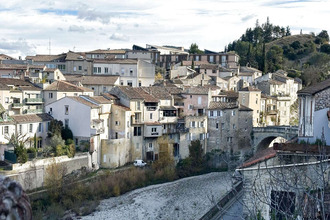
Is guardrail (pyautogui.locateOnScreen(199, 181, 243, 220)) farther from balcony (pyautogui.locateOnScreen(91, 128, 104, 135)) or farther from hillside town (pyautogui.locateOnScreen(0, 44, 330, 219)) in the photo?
balcony (pyautogui.locateOnScreen(91, 128, 104, 135))

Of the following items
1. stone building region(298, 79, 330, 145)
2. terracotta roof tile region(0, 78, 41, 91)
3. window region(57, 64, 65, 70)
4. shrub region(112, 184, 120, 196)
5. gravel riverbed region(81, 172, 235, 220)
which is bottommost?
gravel riverbed region(81, 172, 235, 220)

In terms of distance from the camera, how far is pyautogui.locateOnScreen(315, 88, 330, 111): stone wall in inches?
738

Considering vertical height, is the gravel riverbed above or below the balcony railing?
below

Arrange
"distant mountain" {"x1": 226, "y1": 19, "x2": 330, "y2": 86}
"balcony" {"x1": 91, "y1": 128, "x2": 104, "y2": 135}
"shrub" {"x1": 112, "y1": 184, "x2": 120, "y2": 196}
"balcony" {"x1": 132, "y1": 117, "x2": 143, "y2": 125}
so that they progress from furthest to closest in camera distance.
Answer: "distant mountain" {"x1": 226, "y1": 19, "x2": 330, "y2": 86}
"balcony" {"x1": 132, "y1": 117, "x2": 143, "y2": 125}
"balcony" {"x1": 91, "y1": 128, "x2": 104, "y2": 135}
"shrub" {"x1": 112, "y1": 184, "x2": 120, "y2": 196}

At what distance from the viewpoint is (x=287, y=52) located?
3669 inches

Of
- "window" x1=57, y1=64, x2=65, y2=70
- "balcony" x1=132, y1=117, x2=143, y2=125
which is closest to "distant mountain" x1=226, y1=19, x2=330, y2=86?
"window" x1=57, y1=64, x2=65, y2=70

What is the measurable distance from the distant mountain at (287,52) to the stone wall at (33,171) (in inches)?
1847

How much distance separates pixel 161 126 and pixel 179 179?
18.7 feet

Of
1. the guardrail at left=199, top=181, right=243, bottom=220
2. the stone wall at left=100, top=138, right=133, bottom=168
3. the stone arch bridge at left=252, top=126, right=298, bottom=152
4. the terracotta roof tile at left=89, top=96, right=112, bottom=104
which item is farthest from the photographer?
the stone arch bridge at left=252, top=126, right=298, bottom=152

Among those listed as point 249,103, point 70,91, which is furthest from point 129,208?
point 249,103

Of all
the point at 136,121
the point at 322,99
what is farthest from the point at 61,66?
the point at 322,99

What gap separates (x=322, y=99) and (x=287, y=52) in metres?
77.0

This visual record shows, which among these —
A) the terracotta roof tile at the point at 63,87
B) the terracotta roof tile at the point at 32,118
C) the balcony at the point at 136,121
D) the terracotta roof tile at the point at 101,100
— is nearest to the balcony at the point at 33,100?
the terracotta roof tile at the point at 63,87

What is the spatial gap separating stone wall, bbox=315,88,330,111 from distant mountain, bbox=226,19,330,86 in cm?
5466
